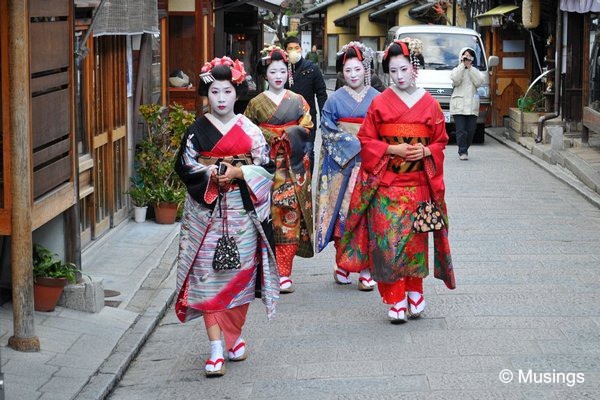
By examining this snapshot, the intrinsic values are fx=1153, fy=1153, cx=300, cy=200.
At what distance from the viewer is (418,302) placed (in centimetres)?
866

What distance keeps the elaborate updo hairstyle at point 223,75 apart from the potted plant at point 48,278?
1978 mm

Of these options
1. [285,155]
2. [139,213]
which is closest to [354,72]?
[285,155]

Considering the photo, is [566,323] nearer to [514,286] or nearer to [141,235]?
[514,286]

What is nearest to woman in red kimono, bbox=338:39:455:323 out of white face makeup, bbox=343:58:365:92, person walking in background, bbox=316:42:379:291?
white face makeup, bbox=343:58:365:92

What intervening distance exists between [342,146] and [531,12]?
15.7 meters

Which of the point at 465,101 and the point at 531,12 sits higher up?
the point at 531,12

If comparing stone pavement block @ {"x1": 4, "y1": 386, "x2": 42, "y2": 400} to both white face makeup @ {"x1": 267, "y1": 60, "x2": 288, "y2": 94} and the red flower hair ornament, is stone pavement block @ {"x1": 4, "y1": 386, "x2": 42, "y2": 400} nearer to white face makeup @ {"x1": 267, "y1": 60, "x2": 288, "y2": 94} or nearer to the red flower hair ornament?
the red flower hair ornament

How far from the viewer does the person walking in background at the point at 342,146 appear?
9.70 m

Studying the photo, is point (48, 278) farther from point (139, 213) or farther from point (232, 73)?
point (139, 213)

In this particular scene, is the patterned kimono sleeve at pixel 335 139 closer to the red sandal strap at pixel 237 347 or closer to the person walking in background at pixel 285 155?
the person walking in background at pixel 285 155

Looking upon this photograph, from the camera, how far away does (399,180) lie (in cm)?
850

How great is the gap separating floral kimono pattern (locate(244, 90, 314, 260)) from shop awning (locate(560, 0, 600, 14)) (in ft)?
32.8

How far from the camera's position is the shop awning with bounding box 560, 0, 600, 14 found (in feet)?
62.0

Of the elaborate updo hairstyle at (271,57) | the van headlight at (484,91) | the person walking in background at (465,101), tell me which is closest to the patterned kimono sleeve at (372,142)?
the elaborate updo hairstyle at (271,57)
